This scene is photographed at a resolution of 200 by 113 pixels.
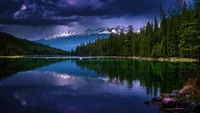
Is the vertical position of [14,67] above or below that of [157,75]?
above

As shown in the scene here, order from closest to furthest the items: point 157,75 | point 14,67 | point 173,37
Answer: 1. point 157,75
2. point 14,67
3. point 173,37

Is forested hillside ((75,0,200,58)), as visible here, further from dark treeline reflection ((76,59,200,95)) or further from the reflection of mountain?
the reflection of mountain

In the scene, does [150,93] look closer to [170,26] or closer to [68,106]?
[68,106]

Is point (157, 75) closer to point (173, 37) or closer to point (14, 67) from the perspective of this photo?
point (14, 67)

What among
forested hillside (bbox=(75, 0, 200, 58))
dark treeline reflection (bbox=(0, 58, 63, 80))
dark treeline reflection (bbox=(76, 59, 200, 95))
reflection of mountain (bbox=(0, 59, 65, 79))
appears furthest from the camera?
forested hillside (bbox=(75, 0, 200, 58))

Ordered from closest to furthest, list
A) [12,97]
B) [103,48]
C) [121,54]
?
[12,97]
[121,54]
[103,48]

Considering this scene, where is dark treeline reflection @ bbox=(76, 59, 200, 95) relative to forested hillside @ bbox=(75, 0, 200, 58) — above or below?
below

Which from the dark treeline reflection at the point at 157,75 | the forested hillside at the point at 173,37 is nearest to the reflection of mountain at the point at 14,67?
the dark treeline reflection at the point at 157,75

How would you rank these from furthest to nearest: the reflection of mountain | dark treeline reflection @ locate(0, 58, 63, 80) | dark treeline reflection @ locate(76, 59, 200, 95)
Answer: the reflection of mountain → dark treeline reflection @ locate(0, 58, 63, 80) → dark treeline reflection @ locate(76, 59, 200, 95)

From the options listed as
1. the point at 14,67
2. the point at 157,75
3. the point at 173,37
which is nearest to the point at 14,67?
the point at 14,67

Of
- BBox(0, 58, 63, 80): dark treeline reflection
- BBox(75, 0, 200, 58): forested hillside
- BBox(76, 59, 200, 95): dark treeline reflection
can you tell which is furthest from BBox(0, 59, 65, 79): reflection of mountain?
BBox(75, 0, 200, 58): forested hillside

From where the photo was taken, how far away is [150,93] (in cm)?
2442

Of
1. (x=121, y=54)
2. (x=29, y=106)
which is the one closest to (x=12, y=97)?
(x=29, y=106)

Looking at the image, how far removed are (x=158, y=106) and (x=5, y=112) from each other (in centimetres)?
1120
